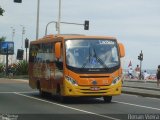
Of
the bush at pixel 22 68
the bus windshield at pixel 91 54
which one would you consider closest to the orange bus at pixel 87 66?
the bus windshield at pixel 91 54

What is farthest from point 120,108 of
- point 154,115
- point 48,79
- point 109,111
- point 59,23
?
point 59,23

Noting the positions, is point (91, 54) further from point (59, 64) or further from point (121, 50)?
point (59, 64)

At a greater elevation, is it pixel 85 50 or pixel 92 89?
pixel 85 50

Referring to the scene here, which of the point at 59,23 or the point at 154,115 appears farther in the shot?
the point at 59,23

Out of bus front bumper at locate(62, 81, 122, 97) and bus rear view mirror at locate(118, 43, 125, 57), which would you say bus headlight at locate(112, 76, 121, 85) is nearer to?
bus front bumper at locate(62, 81, 122, 97)

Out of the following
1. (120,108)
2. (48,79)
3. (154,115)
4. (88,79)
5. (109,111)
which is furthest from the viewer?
(48,79)

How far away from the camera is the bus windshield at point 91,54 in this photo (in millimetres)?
23188

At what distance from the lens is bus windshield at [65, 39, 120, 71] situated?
76.1 feet

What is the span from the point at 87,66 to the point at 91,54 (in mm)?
590

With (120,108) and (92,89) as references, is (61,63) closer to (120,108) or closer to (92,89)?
(92,89)

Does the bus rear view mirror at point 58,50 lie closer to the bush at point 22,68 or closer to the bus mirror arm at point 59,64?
the bus mirror arm at point 59,64

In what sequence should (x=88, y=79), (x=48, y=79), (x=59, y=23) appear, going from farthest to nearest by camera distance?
(x=59, y=23), (x=48, y=79), (x=88, y=79)

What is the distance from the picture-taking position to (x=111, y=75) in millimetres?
23172

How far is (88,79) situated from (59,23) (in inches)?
1498
